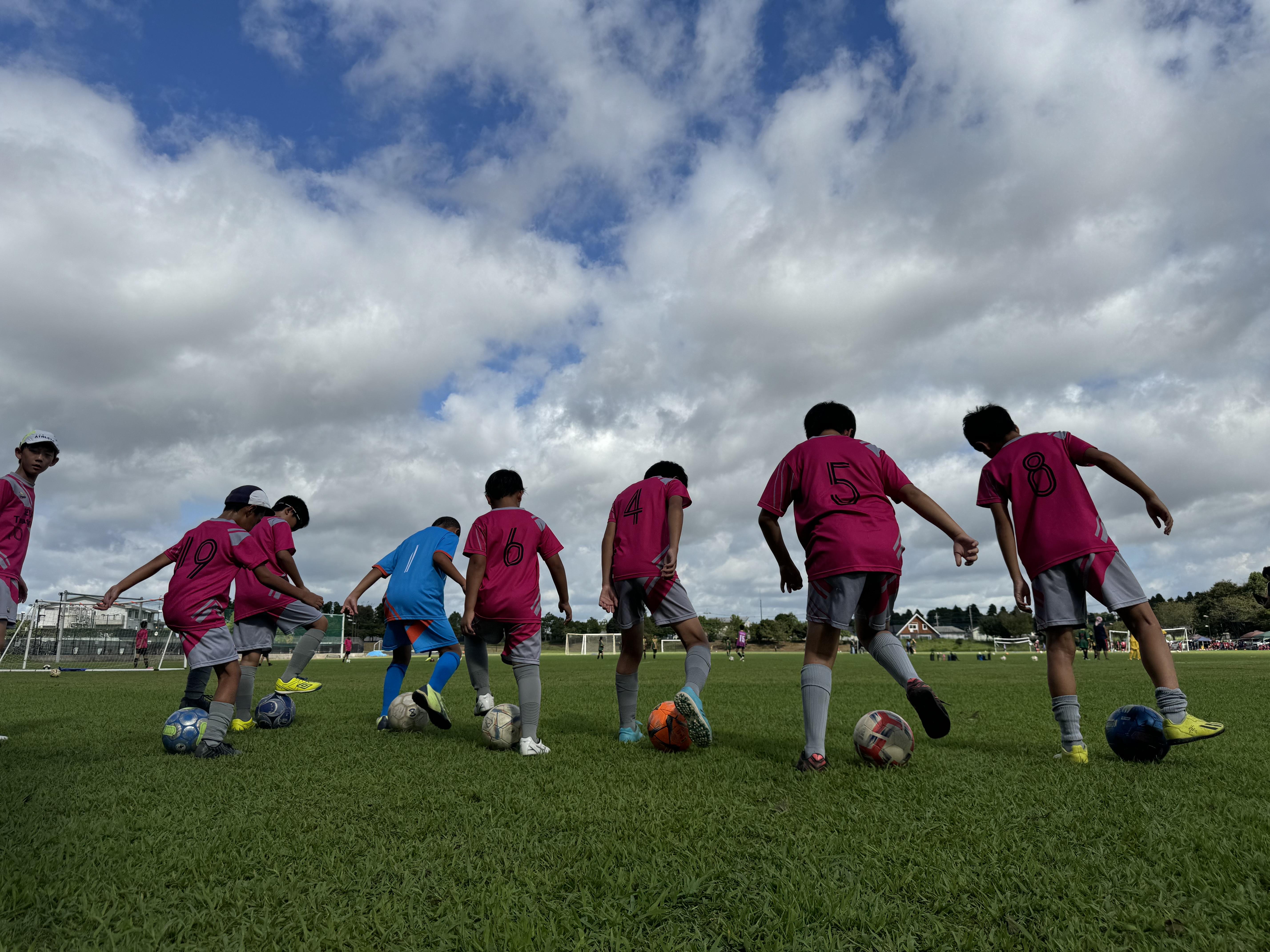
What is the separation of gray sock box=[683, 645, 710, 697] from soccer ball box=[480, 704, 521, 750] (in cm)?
134

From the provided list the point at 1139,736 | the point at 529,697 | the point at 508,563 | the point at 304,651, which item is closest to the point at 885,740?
the point at 1139,736

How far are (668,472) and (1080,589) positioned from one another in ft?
10.2

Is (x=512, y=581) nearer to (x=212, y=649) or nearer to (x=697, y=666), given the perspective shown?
(x=697, y=666)

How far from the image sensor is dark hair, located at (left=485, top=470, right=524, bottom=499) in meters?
6.29

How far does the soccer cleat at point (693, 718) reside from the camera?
201 inches

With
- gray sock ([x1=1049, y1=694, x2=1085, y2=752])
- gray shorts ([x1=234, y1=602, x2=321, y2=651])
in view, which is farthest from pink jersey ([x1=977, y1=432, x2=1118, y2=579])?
gray shorts ([x1=234, y1=602, x2=321, y2=651])

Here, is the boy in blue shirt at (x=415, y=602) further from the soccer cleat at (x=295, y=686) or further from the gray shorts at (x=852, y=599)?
the gray shorts at (x=852, y=599)

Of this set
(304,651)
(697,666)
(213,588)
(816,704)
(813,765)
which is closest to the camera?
(813,765)

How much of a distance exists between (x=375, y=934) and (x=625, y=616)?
3.86m

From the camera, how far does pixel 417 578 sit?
740 centimetres

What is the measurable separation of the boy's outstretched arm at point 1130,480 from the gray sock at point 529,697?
13.7 ft

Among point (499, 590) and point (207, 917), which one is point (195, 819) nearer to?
point (207, 917)

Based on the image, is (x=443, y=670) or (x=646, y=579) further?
(x=443, y=670)

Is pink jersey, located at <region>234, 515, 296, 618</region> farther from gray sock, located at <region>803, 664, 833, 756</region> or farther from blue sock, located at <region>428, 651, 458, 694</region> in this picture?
gray sock, located at <region>803, 664, 833, 756</region>
